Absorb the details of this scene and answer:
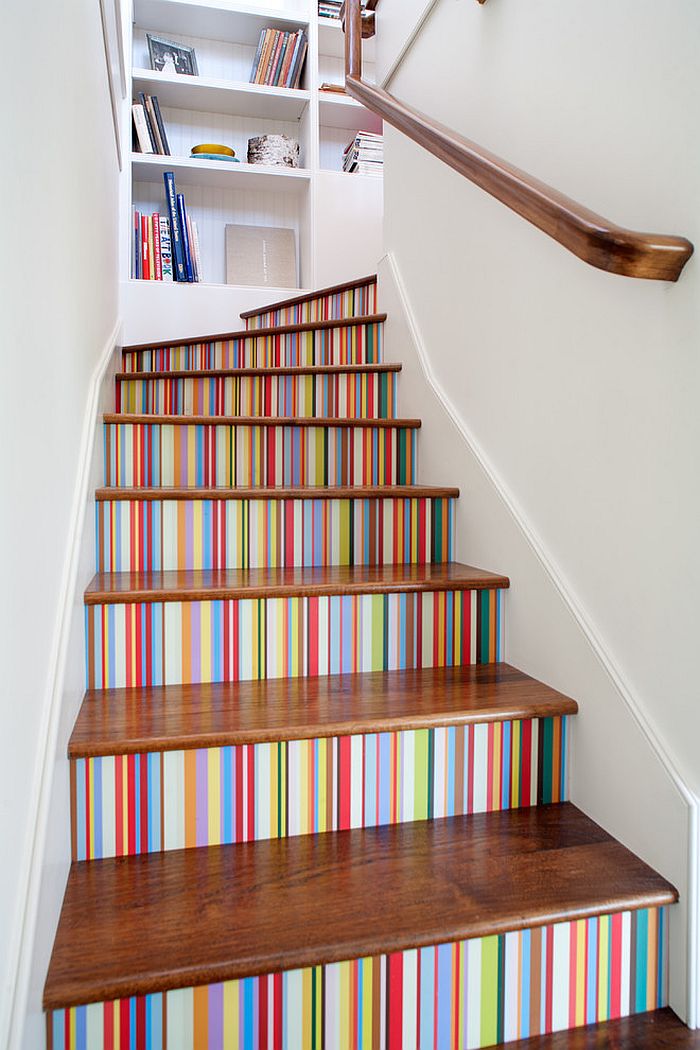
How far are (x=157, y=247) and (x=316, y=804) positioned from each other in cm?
256

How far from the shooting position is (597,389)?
1.15m

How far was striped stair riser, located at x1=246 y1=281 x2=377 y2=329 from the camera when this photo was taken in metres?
2.50

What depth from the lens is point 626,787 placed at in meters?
1.05

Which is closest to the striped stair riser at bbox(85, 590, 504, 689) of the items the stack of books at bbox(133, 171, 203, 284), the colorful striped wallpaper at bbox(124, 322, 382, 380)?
the colorful striped wallpaper at bbox(124, 322, 382, 380)

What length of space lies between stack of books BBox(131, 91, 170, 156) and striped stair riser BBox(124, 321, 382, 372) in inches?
42.5

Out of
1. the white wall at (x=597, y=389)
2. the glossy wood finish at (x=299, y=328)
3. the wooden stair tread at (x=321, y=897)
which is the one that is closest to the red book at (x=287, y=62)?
the glossy wood finish at (x=299, y=328)

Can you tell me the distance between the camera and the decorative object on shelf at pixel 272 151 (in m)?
3.14

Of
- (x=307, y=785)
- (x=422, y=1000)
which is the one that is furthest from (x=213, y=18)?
(x=422, y=1000)

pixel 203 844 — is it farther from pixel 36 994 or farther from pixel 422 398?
pixel 422 398

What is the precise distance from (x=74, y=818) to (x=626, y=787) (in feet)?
2.61

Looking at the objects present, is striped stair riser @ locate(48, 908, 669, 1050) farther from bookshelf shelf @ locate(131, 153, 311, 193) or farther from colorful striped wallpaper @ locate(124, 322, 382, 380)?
bookshelf shelf @ locate(131, 153, 311, 193)

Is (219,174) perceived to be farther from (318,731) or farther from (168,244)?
(318,731)

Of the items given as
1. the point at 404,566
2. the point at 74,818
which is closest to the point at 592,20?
the point at 404,566

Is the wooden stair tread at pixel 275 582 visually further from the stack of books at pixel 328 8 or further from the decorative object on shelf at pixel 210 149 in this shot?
the stack of books at pixel 328 8
